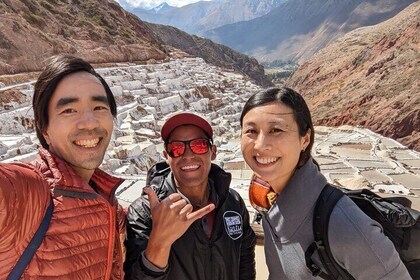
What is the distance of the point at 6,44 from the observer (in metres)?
14.4

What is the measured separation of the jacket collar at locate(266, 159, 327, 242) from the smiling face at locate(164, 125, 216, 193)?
16.6 inches

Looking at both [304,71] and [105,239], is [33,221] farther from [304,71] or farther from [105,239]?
[304,71]

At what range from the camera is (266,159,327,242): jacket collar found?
52.5 inches

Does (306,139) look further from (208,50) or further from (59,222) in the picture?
(208,50)

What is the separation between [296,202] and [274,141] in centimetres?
24

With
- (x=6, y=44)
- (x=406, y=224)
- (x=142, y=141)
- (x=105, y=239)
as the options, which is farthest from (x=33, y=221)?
(x=6, y=44)

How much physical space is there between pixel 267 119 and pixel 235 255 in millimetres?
631

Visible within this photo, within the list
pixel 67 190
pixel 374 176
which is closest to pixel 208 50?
pixel 374 176

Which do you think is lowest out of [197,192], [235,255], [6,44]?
[235,255]

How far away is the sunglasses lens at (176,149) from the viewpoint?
5.79ft

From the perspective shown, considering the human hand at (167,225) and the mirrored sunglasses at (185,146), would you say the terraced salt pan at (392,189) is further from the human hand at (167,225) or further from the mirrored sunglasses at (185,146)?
the human hand at (167,225)

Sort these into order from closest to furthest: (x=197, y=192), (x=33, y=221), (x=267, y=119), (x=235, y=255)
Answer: (x=33, y=221)
(x=267, y=119)
(x=235, y=255)
(x=197, y=192)

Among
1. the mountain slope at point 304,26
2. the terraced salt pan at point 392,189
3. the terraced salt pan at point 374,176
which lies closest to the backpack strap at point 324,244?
the terraced salt pan at point 392,189

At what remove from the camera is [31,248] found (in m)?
1.03
